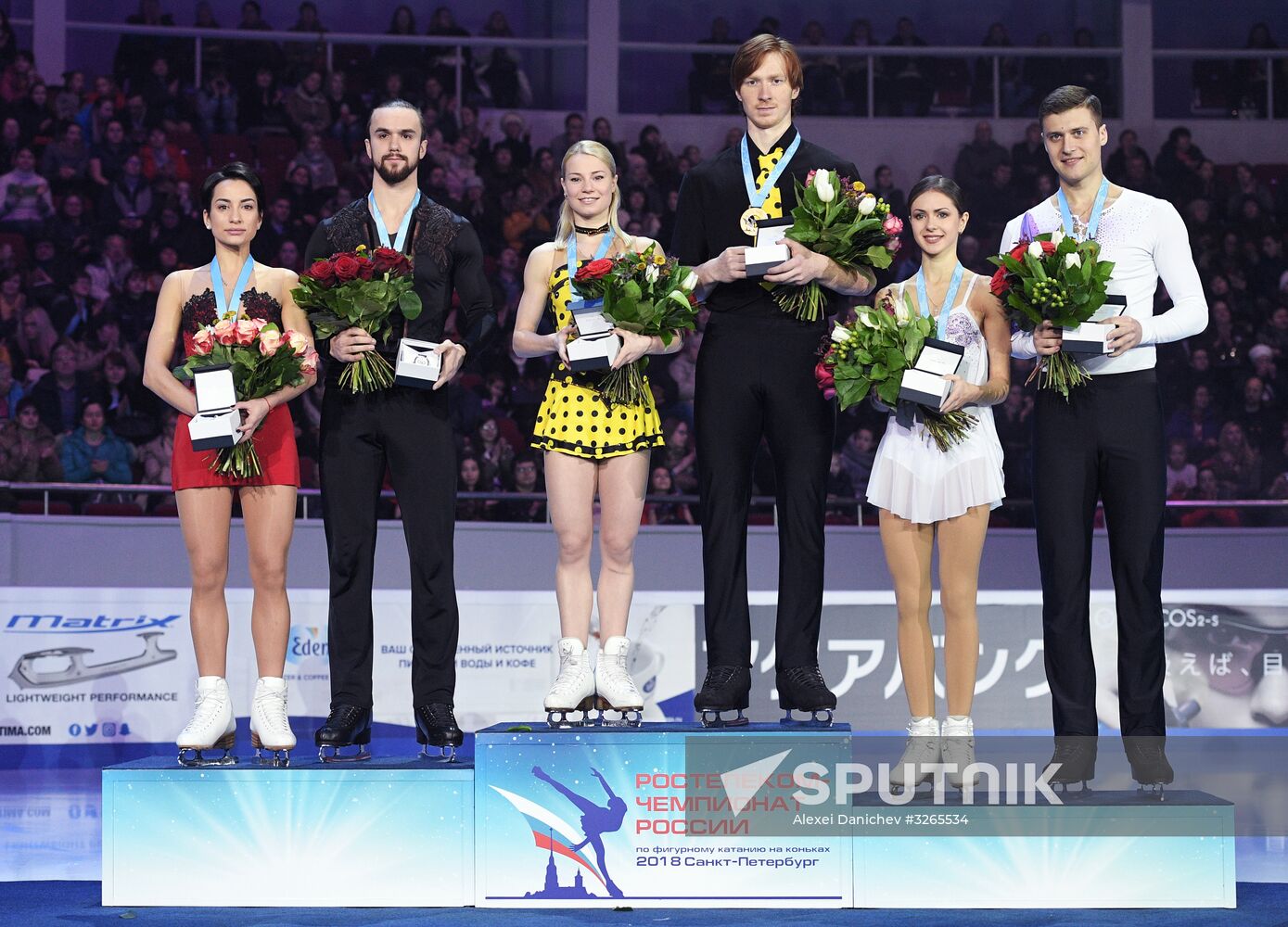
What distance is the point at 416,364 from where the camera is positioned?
4.20m

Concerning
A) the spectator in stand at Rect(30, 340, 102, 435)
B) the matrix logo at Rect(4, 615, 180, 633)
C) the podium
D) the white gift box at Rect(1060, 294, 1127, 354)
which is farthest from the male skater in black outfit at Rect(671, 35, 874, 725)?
the spectator in stand at Rect(30, 340, 102, 435)

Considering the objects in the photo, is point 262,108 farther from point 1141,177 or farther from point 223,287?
point 223,287

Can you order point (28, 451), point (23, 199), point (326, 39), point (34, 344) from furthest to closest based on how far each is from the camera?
point (326, 39) < point (23, 199) < point (34, 344) < point (28, 451)

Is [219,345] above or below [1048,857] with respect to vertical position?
above

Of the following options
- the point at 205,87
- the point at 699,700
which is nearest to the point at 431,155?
the point at 205,87

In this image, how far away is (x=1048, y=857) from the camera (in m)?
4.02

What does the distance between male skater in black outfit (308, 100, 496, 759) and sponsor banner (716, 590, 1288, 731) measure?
335 centimetres

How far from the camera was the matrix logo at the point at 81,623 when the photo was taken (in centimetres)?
721

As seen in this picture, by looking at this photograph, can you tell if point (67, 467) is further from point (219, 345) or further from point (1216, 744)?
point (1216, 744)

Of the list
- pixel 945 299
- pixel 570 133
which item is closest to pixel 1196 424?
pixel 570 133

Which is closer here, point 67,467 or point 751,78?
point 751,78

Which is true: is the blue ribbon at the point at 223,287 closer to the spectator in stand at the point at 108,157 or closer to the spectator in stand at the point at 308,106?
the spectator in stand at the point at 108,157

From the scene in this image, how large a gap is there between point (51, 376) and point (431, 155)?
355cm

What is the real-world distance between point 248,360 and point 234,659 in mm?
3488
